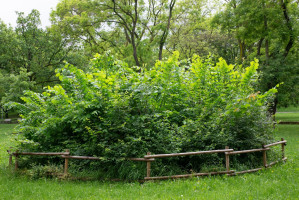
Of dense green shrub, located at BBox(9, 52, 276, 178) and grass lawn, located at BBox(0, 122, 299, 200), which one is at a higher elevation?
dense green shrub, located at BBox(9, 52, 276, 178)

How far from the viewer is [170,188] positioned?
240 inches

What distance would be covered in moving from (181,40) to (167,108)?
26121 millimetres

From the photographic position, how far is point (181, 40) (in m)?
33.6

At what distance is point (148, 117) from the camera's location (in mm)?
7719

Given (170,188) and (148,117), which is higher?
(148,117)

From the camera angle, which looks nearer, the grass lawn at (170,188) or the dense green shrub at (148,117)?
the grass lawn at (170,188)

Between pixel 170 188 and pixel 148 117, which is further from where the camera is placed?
pixel 148 117

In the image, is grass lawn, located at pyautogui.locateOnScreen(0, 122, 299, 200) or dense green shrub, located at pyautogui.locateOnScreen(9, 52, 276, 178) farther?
dense green shrub, located at pyautogui.locateOnScreen(9, 52, 276, 178)

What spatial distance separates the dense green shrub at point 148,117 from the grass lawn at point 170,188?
0.92 m

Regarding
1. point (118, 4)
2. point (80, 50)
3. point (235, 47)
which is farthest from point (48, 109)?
point (235, 47)

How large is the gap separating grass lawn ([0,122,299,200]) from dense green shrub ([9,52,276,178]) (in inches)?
36.1

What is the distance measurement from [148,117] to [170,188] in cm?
233

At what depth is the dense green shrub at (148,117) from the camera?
24.7 feet

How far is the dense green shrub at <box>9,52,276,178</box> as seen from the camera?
7527mm
